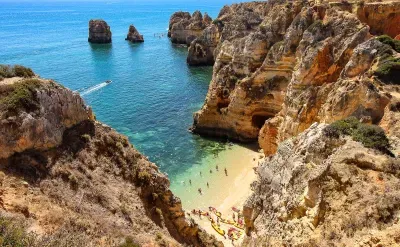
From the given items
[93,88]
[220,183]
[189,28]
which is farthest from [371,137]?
[189,28]

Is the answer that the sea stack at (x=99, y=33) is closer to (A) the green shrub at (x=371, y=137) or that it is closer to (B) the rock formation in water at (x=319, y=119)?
(B) the rock formation in water at (x=319, y=119)

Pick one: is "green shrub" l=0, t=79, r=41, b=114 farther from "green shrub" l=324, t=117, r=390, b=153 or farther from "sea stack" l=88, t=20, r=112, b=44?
"sea stack" l=88, t=20, r=112, b=44

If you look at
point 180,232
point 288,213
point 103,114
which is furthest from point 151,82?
point 288,213

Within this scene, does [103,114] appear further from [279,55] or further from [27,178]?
[27,178]

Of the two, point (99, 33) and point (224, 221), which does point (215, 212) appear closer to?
point (224, 221)

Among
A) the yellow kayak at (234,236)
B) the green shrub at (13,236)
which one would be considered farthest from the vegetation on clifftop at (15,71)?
the yellow kayak at (234,236)

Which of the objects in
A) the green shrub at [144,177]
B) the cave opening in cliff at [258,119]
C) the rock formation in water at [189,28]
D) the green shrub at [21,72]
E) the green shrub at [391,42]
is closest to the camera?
the green shrub at [21,72]

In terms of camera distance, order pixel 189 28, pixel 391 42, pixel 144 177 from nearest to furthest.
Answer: pixel 144 177 → pixel 391 42 → pixel 189 28
